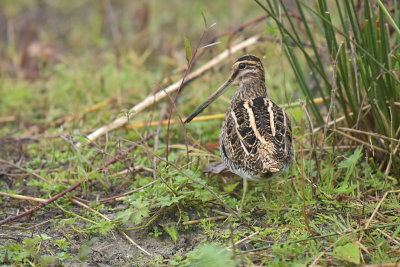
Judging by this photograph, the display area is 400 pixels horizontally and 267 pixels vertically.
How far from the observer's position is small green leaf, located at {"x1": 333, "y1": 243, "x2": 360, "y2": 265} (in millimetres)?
2654

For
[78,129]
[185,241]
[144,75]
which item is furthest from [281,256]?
[144,75]

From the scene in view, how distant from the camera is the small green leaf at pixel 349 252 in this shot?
2.65 m

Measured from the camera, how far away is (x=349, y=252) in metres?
2.70

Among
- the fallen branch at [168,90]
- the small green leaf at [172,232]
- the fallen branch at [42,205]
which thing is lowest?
the small green leaf at [172,232]

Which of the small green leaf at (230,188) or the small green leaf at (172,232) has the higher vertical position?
the small green leaf at (172,232)

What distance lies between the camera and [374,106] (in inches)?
138

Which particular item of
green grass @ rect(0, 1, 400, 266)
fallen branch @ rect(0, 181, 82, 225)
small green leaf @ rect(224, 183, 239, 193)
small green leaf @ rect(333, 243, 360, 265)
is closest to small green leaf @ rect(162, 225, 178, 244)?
green grass @ rect(0, 1, 400, 266)

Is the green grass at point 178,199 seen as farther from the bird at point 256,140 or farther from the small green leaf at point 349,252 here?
the bird at point 256,140

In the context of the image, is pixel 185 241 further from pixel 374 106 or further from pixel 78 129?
pixel 78 129

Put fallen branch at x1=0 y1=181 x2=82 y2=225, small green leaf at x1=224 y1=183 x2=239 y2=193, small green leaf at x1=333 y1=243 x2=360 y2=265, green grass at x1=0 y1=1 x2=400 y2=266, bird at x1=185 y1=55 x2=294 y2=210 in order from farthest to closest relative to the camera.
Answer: small green leaf at x1=224 y1=183 x2=239 y2=193 < fallen branch at x1=0 y1=181 x2=82 y2=225 < bird at x1=185 y1=55 x2=294 y2=210 < green grass at x1=0 y1=1 x2=400 y2=266 < small green leaf at x1=333 y1=243 x2=360 y2=265

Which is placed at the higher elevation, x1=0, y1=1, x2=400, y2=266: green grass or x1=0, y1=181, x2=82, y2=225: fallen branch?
x1=0, y1=181, x2=82, y2=225: fallen branch

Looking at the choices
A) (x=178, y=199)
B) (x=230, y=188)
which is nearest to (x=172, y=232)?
(x=178, y=199)

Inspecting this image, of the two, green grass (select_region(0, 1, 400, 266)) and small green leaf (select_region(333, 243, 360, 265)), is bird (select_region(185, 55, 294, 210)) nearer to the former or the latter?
green grass (select_region(0, 1, 400, 266))

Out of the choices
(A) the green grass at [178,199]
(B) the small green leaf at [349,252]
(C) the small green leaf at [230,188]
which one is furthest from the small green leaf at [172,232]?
(B) the small green leaf at [349,252]
